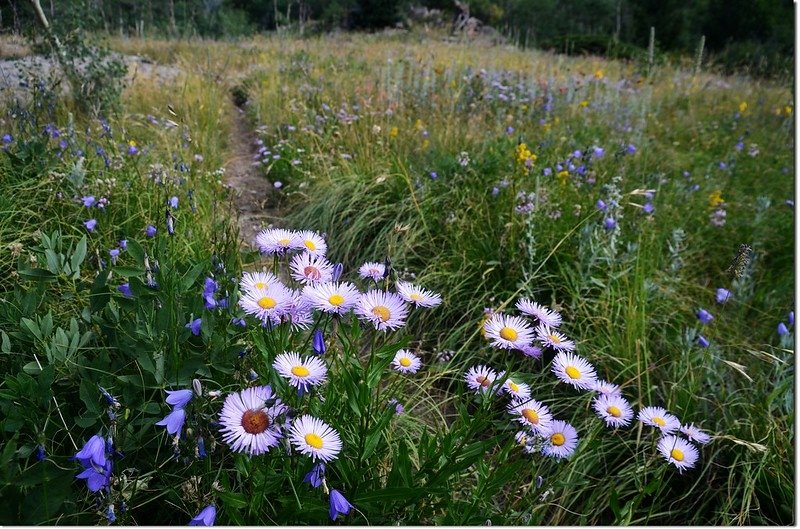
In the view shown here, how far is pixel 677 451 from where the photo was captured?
119 cm

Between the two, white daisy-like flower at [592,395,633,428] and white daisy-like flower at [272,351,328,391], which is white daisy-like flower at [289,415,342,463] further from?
white daisy-like flower at [592,395,633,428]

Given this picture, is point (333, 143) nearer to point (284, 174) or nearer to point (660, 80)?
point (284, 174)

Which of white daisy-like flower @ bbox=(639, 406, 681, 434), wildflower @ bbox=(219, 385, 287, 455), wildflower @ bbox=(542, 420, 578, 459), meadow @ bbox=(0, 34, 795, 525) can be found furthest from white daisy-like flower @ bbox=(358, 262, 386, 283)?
white daisy-like flower @ bbox=(639, 406, 681, 434)

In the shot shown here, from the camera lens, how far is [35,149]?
8.17 ft

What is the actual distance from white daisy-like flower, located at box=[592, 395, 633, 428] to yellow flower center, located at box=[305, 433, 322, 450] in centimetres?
64

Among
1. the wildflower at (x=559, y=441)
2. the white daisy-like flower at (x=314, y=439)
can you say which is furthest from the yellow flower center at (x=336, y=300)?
the wildflower at (x=559, y=441)

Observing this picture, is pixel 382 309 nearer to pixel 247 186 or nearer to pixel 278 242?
pixel 278 242

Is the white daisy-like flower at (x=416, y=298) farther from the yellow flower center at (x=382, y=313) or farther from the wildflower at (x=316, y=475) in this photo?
the wildflower at (x=316, y=475)

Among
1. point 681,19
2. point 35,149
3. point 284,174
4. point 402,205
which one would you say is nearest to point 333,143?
point 284,174

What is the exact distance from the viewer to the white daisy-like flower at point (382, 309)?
1.02 meters

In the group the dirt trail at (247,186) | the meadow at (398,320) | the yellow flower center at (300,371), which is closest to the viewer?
the yellow flower center at (300,371)

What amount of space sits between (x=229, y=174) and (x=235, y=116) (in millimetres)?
2565

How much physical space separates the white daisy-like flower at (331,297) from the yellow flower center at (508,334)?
0.32 meters

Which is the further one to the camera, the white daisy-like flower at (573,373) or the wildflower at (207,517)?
the white daisy-like flower at (573,373)
